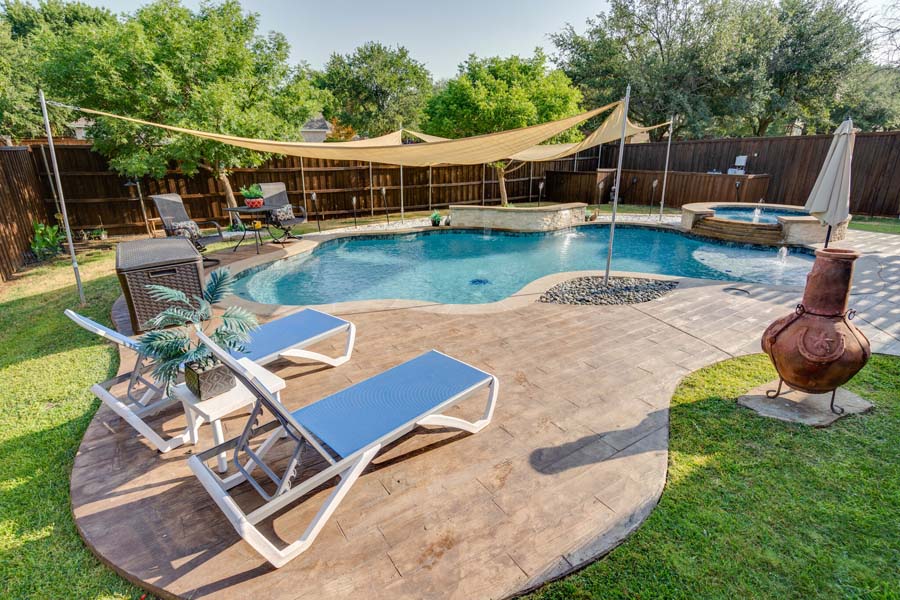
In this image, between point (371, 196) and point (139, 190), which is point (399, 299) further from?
point (371, 196)

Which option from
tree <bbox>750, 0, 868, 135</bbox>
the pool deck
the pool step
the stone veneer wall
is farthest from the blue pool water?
the pool deck

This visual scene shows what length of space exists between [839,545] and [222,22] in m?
12.8

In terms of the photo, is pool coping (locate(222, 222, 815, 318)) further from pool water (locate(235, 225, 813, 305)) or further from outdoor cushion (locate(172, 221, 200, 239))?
outdoor cushion (locate(172, 221, 200, 239))

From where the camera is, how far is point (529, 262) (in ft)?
32.6

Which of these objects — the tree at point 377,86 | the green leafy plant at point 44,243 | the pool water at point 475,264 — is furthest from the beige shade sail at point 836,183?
the tree at point 377,86

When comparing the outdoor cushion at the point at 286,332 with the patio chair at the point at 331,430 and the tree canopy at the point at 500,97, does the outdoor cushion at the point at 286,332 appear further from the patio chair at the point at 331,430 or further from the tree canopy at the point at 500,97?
the tree canopy at the point at 500,97

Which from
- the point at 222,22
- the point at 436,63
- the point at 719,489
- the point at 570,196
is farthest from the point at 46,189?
the point at 436,63

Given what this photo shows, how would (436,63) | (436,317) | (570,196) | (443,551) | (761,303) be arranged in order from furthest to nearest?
(436,63) < (570,196) < (761,303) < (436,317) < (443,551)

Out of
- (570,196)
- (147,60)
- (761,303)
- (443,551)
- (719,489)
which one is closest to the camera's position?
(443,551)

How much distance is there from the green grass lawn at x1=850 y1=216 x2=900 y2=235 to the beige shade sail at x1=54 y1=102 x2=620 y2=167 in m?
9.22

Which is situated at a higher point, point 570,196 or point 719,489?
point 570,196

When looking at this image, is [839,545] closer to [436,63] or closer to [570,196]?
[570,196]

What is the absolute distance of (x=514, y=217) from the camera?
12203mm

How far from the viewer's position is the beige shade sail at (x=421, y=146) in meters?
5.38
